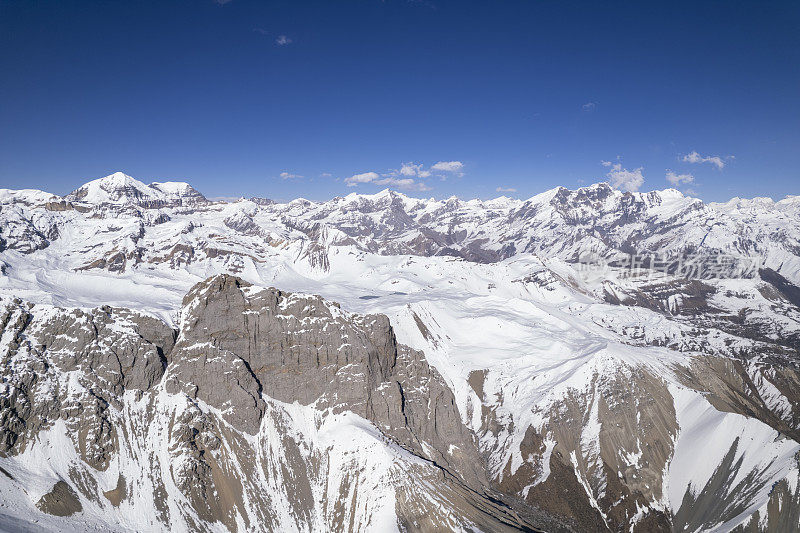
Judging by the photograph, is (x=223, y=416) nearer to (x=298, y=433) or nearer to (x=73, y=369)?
(x=298, y=433)

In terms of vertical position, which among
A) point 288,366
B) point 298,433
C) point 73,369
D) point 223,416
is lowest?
point 298,433

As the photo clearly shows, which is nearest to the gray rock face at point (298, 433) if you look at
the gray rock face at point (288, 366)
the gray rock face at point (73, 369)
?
the gray rock face at point (73, 369)

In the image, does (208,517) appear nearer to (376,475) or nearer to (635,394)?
(376,475)

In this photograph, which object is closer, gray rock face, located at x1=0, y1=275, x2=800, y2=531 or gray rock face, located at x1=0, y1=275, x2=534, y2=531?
gray rock face, located at x1=0, y1=275, x2=534, y2=531

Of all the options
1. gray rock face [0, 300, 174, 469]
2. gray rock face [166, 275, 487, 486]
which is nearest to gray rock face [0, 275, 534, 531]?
gray rock face [0, 300, 174, 469]

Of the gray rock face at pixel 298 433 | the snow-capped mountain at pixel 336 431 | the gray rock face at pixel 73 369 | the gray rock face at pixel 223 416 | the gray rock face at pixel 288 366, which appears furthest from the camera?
the gray rock face at pixel 288 366

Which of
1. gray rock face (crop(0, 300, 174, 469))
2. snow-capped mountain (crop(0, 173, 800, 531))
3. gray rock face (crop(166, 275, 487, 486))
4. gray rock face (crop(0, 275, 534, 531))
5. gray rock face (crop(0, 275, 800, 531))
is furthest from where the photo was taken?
gray rock face (crop(166, 275, 487, 486))

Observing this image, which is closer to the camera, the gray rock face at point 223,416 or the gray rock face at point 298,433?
the gray rock face at point 223,416

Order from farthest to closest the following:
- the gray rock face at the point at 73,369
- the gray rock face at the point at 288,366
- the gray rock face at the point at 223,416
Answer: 1. the gray rock face at the point at 288,366
2. the gray rock face at the point at 223,416
3. the gray rock face at the point at 73,369

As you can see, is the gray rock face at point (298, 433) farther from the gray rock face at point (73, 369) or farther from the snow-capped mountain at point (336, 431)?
the snow-capped mountain at point (336, 431)

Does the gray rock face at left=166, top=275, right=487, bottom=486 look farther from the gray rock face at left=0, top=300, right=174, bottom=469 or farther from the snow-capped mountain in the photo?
the gray rock face at left=0, top=300, right=174, bottom=469

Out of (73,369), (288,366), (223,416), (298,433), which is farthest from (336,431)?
(73,369)
